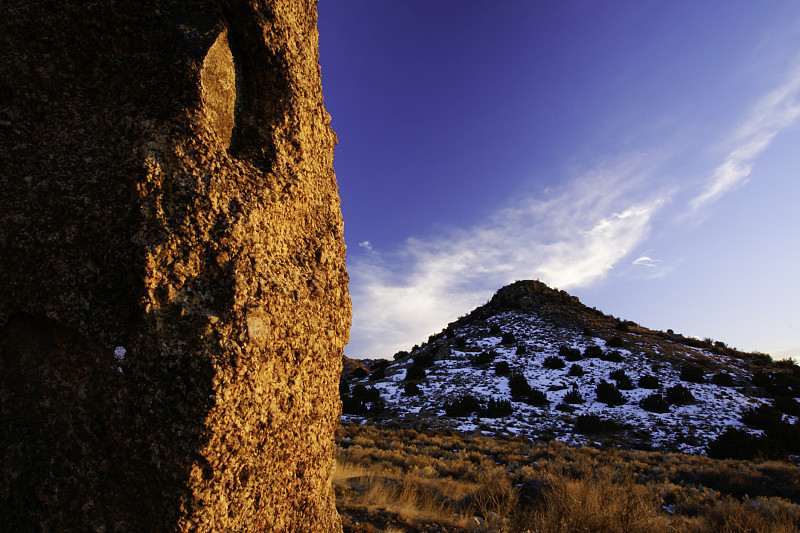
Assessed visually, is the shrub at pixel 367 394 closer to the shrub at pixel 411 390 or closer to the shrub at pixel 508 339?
the shrub at pixel 411 390

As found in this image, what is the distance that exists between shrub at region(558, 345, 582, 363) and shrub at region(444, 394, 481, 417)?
650 centimetres

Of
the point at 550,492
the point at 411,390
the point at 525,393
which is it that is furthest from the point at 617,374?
the point at 550,492

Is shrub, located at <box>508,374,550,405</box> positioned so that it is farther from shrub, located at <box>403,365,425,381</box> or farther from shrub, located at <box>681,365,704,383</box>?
shrub, located at <box>681,365,704,383</box>

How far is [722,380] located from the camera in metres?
16.9

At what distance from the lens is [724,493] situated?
7785mm

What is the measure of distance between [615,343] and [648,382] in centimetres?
461

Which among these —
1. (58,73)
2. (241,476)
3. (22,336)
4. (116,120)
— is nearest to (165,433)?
(241,476)

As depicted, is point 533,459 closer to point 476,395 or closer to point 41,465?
point 476,395

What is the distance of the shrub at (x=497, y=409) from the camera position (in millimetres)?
15570

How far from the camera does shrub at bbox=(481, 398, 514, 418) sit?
15.6 metres

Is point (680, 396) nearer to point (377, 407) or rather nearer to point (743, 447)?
point (743, 447)

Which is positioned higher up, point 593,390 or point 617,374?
point 617,374

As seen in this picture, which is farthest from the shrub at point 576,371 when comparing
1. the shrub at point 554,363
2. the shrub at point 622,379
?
the shrub at point 622,379

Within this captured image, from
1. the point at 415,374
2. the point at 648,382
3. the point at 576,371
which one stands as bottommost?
the point at 415,374
